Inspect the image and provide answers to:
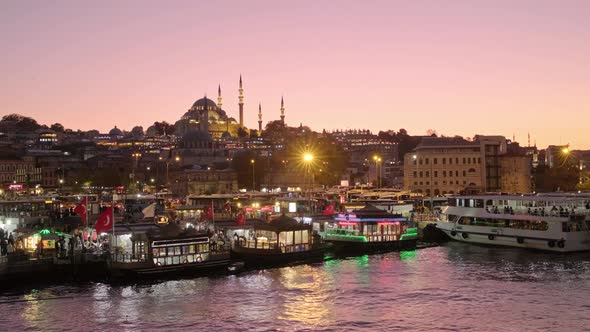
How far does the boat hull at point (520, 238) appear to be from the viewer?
37688 millimetres

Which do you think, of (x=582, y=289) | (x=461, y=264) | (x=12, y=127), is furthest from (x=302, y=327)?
(x=12, y=127)

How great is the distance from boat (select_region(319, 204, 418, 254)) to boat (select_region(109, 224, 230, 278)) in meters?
9.21

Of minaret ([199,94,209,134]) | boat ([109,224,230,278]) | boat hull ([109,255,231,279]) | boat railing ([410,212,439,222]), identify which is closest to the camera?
boat hull ([109,255,231,279])

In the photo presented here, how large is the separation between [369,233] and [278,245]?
6997mm

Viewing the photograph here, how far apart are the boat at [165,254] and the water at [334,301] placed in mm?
711

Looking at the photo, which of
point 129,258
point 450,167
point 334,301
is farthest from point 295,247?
point 450,167

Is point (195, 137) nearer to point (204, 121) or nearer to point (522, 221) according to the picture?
point (204, 121)

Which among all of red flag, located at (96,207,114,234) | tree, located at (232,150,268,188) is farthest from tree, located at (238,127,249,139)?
red flag, located at (96,207,114,234)

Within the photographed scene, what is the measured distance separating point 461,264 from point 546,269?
369 cm

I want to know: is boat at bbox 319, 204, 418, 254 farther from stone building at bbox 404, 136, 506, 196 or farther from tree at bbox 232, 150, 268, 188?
tree at bbox 232, 150, 268, 188

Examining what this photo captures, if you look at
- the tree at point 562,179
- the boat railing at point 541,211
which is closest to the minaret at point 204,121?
the tree at point 562,179

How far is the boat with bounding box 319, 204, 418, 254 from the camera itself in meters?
39.1

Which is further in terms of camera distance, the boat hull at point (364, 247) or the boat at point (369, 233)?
the boat at point (369, 233)

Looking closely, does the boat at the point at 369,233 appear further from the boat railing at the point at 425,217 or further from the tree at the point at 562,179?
the tree at the point at 562,179
